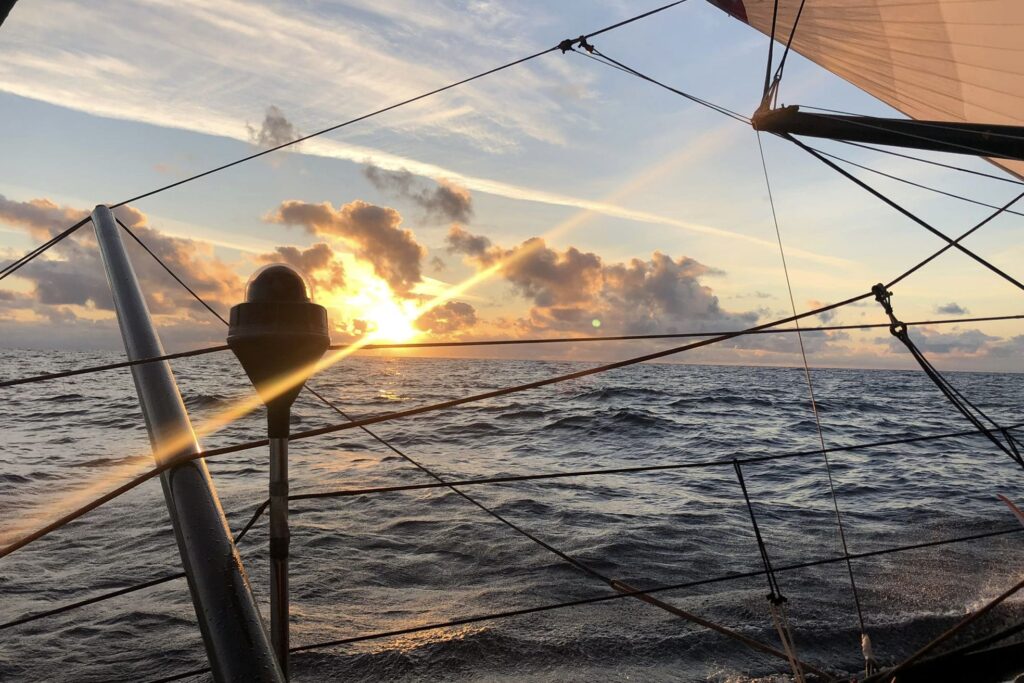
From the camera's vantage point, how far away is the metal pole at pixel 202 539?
1.43 m

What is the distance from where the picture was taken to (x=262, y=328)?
177cm

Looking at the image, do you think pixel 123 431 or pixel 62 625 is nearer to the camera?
pixel 62 625

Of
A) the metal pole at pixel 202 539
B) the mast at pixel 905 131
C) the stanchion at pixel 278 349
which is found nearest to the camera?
the metal pole at pixel 202 539

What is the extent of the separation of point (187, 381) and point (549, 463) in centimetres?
4078

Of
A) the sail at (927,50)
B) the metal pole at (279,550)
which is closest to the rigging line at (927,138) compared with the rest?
the sail at (927,50)

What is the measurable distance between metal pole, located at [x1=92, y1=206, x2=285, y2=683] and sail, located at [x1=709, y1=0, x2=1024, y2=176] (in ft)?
21.9

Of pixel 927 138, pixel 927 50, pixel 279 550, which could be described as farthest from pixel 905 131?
pixel 279 550

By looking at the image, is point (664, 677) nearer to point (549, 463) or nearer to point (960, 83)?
point (960, 83)

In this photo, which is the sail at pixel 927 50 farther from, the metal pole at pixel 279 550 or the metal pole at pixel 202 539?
the metal pole at pixel 202 539

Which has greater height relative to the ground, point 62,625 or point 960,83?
point 960,83

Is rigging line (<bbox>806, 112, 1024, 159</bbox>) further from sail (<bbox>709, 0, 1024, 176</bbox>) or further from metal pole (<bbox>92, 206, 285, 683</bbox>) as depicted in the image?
metal pole (<bbox>92, 206, 285, 683</bbox>)

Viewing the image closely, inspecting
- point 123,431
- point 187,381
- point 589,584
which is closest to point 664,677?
point 589,584

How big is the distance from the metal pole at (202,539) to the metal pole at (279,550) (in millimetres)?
123

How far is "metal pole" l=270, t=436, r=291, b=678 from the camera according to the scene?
1863mm
